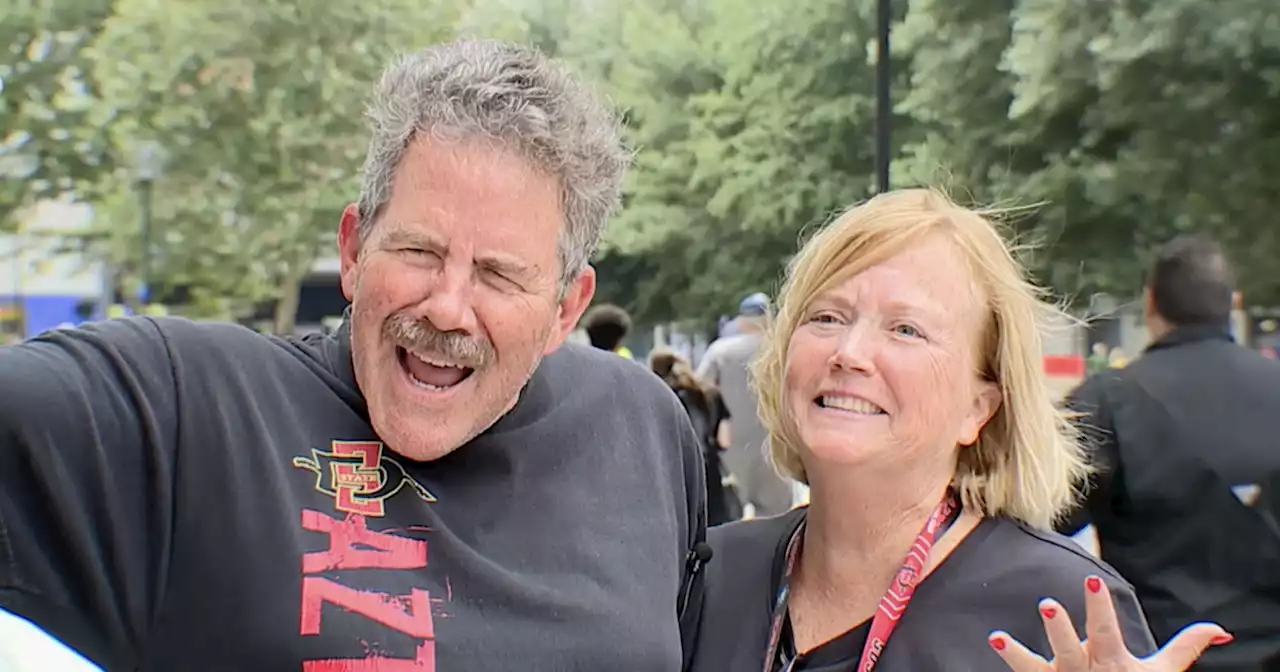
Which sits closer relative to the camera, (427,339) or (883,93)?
(427,339)

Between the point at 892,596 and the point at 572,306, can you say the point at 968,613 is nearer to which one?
the point at 892,596

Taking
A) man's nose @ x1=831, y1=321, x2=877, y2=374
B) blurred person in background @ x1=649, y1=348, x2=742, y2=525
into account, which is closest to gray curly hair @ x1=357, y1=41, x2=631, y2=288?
man's nose @ x1=831, y1=321, x2=877, y2=374

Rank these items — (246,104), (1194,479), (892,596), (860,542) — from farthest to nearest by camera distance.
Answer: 1. (246,104)
2. (1194,479)
3. (860,542)
4. (892,596)

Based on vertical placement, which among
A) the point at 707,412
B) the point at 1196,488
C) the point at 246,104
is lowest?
the point at 707,412

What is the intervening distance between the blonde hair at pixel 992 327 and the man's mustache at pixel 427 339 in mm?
692

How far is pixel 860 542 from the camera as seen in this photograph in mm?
2043

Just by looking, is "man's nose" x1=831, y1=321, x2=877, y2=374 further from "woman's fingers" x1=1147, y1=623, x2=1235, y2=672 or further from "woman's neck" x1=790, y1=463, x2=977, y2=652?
"woman's fingers" x1=1147, y1=623, x2=1235, y2=672

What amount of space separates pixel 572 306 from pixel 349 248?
338mm

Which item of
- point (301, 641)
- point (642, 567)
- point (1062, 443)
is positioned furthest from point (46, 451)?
point (1062, 443)

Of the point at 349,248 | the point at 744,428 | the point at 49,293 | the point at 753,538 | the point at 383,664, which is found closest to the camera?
the point at 383,664

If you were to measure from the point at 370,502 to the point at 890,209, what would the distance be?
1056mm

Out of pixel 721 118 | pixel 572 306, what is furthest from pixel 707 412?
pixel 721 118

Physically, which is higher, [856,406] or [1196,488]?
[856,406]

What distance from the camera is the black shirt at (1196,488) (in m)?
3.37
